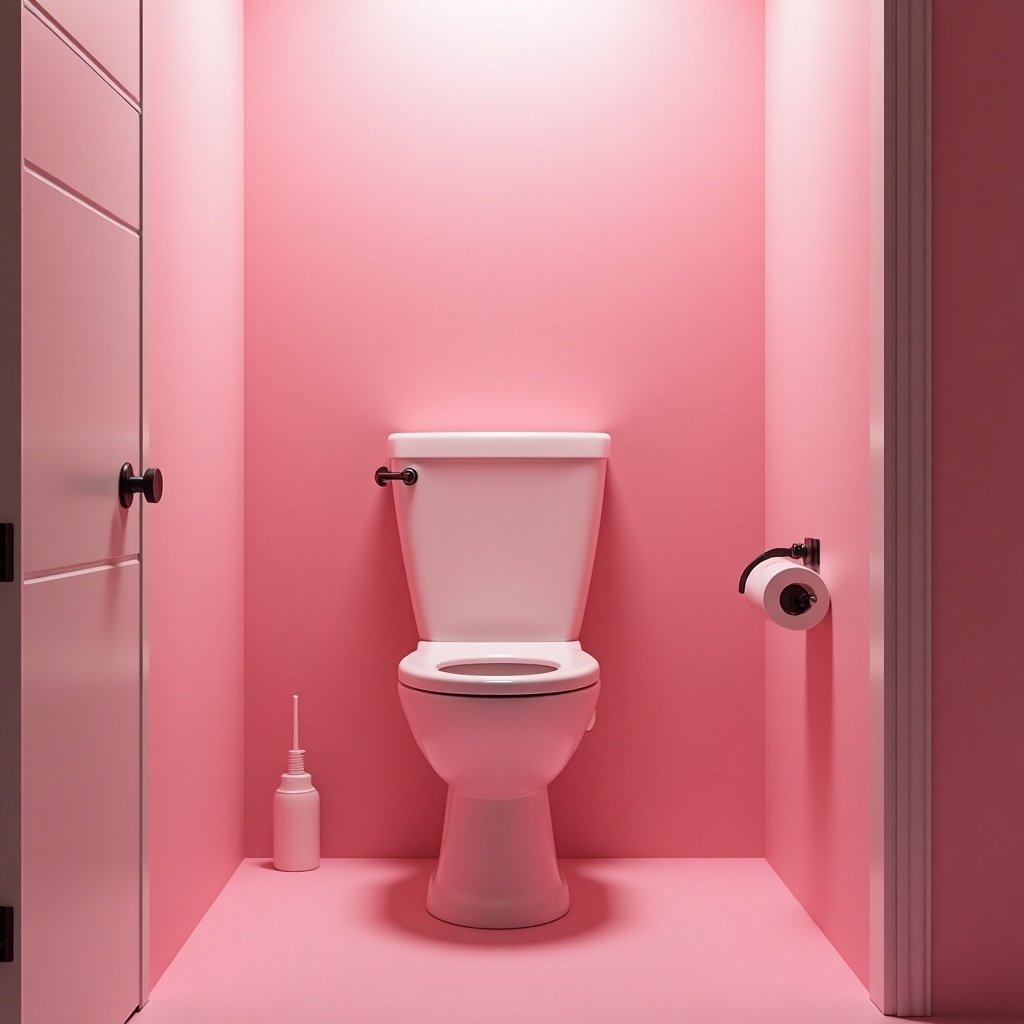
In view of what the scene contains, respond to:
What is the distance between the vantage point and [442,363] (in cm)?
264

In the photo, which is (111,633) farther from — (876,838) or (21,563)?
(876,838)

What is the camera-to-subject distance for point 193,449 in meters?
2.21

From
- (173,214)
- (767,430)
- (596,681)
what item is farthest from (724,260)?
(173,214)

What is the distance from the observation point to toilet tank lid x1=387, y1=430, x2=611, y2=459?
8.13 ft

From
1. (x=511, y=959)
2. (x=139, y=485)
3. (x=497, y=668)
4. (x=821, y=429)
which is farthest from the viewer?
(x=497, y=668)

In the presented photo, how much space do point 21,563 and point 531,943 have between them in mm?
1190

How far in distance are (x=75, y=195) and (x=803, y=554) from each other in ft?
4.50

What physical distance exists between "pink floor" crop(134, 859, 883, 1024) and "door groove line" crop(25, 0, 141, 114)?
1342 millimetres

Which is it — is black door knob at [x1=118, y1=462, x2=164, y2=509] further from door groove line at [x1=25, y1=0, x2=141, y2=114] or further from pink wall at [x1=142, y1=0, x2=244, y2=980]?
door groove line at [x1=25, y1=0, x2=141, y2=114]
